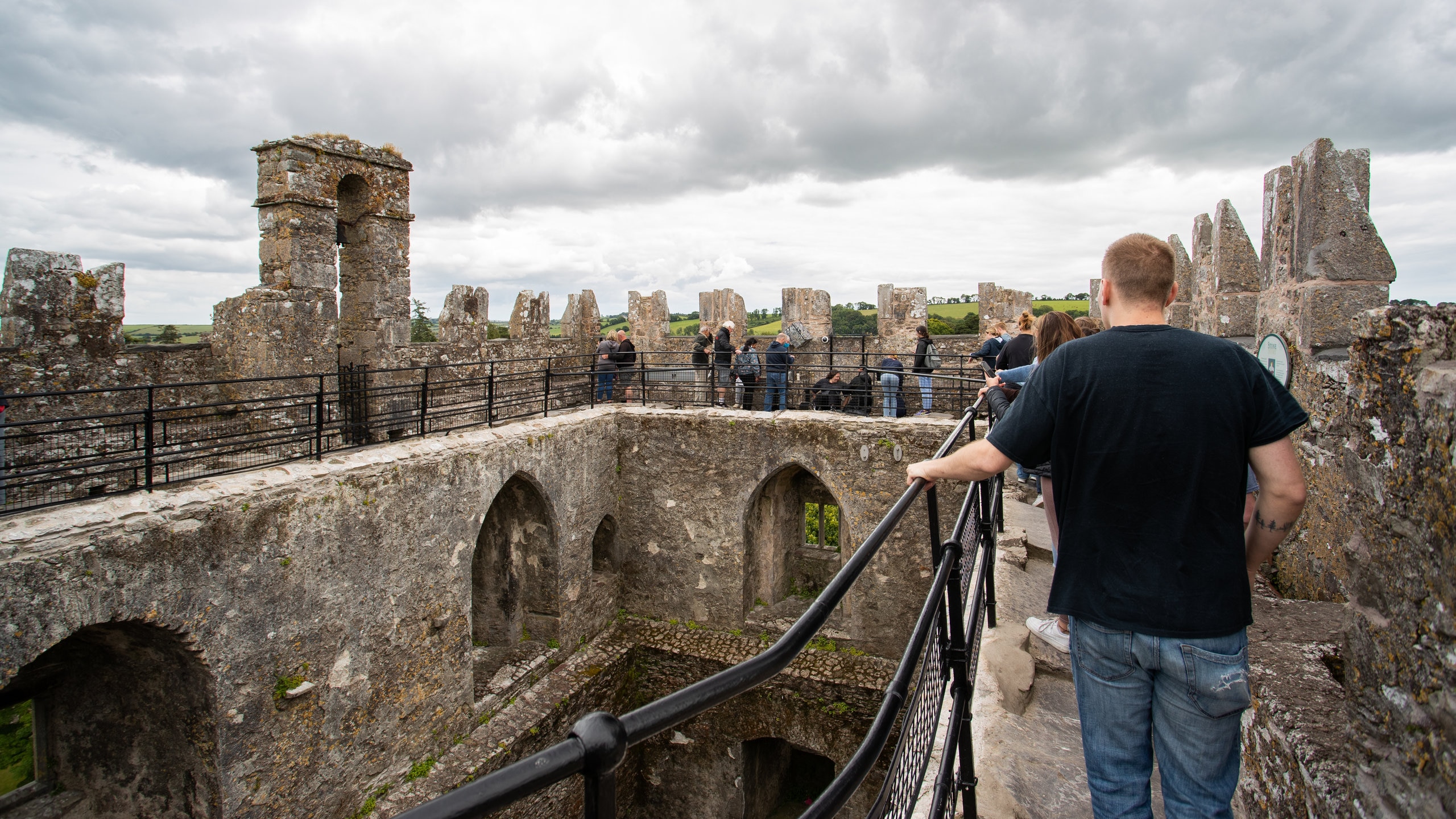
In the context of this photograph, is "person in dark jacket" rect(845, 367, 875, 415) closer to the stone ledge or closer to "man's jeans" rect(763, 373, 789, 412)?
"man's jeans" rect(763, 373, 789, 412)

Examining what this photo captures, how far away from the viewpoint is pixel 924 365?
11312mm

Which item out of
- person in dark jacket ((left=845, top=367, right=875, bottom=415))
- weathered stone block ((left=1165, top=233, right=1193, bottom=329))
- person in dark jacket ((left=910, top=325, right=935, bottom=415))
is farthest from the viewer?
person in dark jacket ((left=845, top=367, right=875, bottom=415))

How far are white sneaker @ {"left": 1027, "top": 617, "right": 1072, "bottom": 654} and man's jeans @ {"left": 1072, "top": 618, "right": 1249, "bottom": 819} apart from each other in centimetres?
191

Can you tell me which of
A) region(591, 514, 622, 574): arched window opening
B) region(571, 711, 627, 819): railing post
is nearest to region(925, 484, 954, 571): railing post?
region(571, 711, 627, 819): railing post

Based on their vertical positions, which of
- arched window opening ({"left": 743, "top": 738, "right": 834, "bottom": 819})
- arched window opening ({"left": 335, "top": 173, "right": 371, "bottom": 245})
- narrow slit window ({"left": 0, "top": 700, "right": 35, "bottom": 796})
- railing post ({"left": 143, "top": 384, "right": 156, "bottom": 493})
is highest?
arched window opening ({"left": 335, "top": 173, "right": 371, "bottom": 245})

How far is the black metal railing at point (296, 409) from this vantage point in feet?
19.3

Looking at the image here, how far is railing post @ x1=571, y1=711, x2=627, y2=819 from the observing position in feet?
3.28

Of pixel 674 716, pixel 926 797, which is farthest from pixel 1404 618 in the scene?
pixel 926 797

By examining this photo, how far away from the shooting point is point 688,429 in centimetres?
1151

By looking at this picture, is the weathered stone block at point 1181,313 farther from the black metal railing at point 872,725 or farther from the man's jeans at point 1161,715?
the man's jeans at point 1161,715

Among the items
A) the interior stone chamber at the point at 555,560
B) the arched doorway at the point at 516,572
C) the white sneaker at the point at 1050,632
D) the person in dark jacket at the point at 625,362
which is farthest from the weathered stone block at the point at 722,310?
the white sneaker at the point at 1050,632

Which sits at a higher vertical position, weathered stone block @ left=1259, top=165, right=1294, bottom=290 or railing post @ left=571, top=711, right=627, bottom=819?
weathered stone block @ left=1259, top=165, right=1294, bottom=290

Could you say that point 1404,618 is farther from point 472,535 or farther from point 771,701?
point 771,701

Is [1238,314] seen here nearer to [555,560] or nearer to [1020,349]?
[1020,349]
